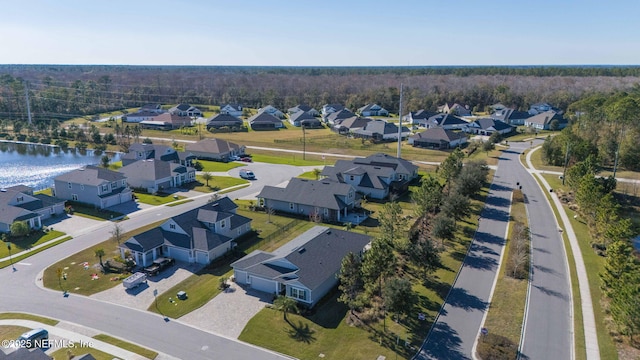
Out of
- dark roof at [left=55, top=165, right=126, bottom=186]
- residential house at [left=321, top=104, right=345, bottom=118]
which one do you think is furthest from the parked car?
residential house at [left=321, top=104, right=345, bottom=118]

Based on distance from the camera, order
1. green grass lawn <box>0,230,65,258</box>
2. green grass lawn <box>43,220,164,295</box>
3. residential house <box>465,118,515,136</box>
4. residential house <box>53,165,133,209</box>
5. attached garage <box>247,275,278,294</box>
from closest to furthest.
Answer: attached garage <box>247,275,278,294</box> → green grass lawn <box>43,220,164,295</box> → green grass lawn <box>0,230,65,258</box> → residential house <box>53,165,133,209</box> → residential house <box>465,118,515,136</box>

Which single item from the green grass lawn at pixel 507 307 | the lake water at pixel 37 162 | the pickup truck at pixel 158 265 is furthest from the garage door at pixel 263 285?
the lake water at pixel 37 162

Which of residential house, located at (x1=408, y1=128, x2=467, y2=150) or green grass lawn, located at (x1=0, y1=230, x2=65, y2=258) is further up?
residential house, located at (x1=408, y1=128, x2=467, y2=150)

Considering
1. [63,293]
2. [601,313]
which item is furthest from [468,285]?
[63,293]

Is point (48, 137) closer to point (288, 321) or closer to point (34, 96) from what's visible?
point (34, 96)

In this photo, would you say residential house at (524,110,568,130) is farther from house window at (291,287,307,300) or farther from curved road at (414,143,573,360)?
house window at (291,287,307,300)

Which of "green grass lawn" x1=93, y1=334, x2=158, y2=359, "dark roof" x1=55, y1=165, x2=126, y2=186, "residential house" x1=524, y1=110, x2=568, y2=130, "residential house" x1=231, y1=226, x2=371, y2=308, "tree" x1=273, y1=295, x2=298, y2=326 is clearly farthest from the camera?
"residential house" x1=524, y1=110, x2=568, y2=130

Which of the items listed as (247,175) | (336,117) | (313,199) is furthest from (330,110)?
(313,199)
